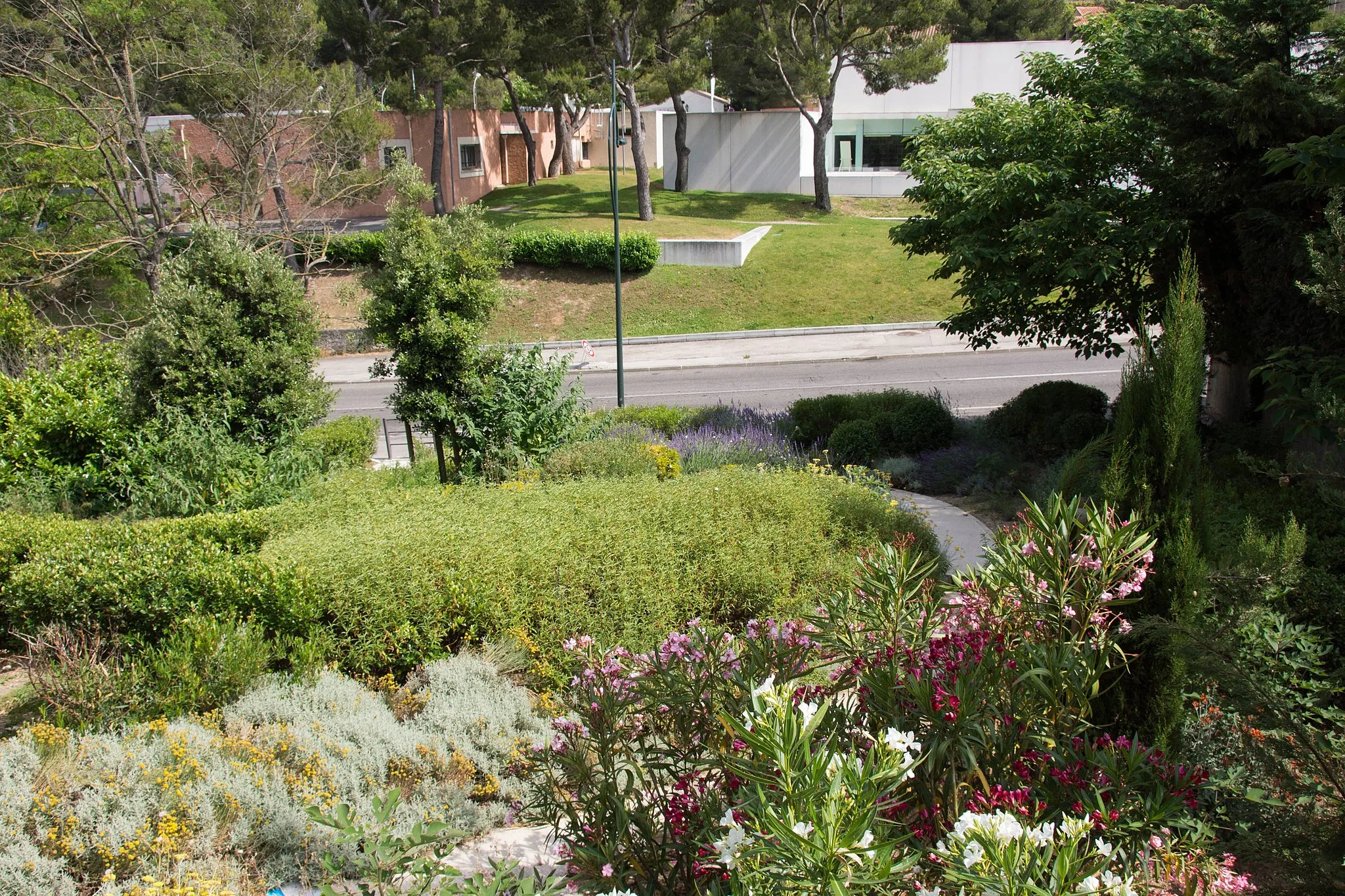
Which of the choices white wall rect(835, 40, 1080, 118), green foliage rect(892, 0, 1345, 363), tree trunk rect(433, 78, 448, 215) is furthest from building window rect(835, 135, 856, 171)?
green foliage rect(892, 0, 1345, 363)

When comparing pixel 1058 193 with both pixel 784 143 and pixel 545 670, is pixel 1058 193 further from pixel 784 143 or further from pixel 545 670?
pixel 784 143

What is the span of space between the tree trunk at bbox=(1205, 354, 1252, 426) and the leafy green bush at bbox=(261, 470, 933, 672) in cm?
486

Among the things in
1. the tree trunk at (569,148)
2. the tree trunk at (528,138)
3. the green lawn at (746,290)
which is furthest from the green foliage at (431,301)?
the tree trunk at (569,148)

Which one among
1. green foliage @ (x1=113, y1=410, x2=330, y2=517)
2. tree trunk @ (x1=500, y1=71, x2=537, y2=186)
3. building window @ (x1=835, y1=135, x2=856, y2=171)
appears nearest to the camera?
green foliage @ (x1=113, y1=410, x2=330, y2=517)

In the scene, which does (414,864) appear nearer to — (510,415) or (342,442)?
(510,415)

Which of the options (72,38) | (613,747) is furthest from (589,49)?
(613,747)

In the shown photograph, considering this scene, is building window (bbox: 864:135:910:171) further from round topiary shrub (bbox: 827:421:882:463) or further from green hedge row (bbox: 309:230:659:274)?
round topiary shrub (bbox: 827:421:882:463)

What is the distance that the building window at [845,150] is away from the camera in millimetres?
39594

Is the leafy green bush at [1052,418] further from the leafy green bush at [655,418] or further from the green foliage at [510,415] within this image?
the green foliage at [510,415]

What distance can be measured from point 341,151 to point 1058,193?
18.7 meters

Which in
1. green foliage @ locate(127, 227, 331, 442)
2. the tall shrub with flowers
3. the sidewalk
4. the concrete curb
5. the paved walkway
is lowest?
the paved walkway

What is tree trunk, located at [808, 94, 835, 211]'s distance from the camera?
3108 cm

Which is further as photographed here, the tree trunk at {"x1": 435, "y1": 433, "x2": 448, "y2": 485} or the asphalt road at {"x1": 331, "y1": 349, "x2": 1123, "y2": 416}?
the asphalt road at {"x1": 331, "y1": 349, "x2": 1123, "y2": 416}

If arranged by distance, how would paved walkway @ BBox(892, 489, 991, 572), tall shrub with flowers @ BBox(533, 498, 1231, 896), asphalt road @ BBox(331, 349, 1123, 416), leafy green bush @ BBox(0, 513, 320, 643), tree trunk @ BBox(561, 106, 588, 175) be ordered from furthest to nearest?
tree trunk @ BBox(561, 106, 588, 175) < asphalt road @ BBox(331, 349, 1123, 416) < paved walkway @ BBox(892, 489, 991, 572) < leafy green bush @ BBox(0, 513, 320, 643) < tall shrub with flowers @ BBox(533, 498, 1231, 896)
